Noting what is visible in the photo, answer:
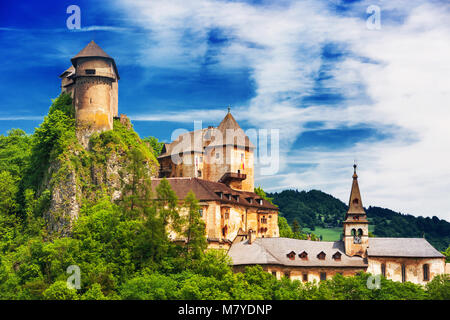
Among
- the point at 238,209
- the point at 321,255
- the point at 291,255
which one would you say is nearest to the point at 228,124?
the point at 238,209

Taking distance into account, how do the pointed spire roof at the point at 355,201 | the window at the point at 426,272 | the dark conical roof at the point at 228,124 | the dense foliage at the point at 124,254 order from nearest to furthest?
1. the dense foliage at the point at 124,254
2. the window at the point at 426,272
3. the pointed spire roof at the point at 355,201
4. the dark conical roof at the point at 228,124

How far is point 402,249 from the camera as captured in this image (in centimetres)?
9288

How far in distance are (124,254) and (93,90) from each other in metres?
27.7

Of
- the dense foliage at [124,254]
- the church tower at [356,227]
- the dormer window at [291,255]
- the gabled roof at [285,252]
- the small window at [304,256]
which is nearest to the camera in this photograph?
the dense foliage at [124,254]

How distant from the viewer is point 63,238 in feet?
308

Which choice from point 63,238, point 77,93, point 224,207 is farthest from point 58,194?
A: point 224,207

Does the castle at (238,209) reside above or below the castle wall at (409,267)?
above

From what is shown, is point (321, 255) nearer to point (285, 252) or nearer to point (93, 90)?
point (285, 252)

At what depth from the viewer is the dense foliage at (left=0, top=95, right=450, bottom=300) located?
80875 millimetres

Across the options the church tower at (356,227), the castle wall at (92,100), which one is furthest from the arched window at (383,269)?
the castle wall at (92,100)

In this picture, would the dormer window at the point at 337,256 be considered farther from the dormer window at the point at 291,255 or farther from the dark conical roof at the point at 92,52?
the dark conical roof at the point at 92,52

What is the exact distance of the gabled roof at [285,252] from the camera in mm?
90438

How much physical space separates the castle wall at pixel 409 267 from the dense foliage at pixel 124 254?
248 centimetres
